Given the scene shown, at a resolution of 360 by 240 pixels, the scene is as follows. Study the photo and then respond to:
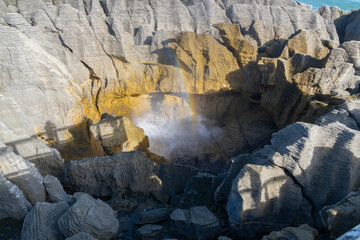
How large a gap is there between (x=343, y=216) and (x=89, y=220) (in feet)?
10.5

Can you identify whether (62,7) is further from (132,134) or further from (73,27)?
(132,134)

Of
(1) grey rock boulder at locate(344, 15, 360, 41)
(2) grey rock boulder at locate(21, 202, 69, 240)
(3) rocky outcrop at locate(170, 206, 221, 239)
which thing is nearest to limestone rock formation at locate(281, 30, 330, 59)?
(1) grey rock boulder at locate(344, 15, 360, 41)

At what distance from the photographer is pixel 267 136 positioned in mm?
11328

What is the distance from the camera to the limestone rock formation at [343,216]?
2.63 meters

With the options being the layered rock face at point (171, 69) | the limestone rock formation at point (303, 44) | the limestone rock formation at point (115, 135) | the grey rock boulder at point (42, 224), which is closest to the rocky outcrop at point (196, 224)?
the grey rock boulder at point (42, 224)

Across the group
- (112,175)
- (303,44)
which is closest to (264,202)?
(112,175)

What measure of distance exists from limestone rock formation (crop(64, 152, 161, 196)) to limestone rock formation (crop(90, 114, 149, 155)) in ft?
6.01

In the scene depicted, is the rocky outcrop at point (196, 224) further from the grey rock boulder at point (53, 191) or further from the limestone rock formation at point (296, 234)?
the grey rock boulder at point (53, 191)

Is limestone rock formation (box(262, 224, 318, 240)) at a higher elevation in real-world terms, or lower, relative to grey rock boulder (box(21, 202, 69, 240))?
higher

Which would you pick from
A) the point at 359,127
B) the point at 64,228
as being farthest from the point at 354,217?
the point at 64,228

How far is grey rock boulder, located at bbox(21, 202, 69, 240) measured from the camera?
3.22 m

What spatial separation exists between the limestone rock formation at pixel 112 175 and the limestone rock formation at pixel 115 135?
6.01ft

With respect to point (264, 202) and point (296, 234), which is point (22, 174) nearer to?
point (264, 202)

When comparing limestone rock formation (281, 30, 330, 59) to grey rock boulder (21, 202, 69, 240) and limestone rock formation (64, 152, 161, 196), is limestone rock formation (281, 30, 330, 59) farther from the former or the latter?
grey rock boulder (21, 202, 69, 240)
